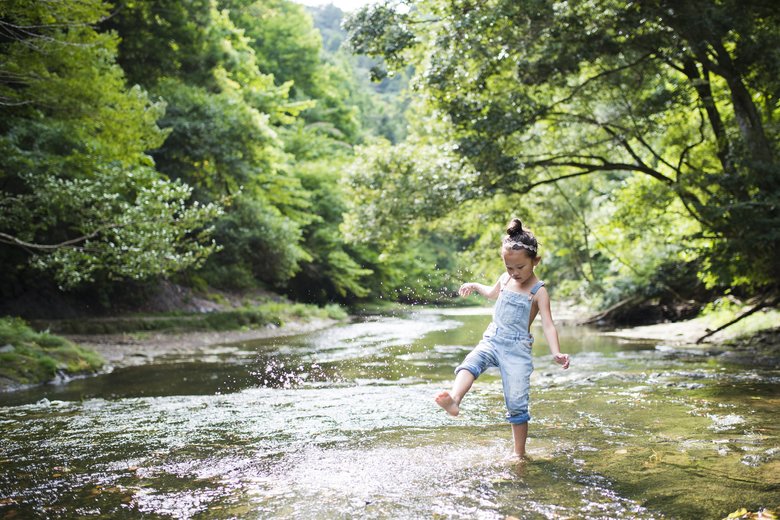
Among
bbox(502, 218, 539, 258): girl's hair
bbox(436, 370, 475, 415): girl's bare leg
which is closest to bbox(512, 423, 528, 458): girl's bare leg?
bbox(436, 370, 475, 415): girl's bare leg

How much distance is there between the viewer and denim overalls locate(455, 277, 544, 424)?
4.55 m

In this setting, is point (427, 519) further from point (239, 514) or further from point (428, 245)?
point (428, 245)

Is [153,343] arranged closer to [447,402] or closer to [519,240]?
[447,402]

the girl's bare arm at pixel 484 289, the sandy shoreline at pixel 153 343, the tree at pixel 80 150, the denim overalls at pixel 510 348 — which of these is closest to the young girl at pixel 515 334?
the denim overalls at pixel 510 348

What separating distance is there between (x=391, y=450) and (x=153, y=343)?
41.3ft

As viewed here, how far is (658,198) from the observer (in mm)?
14672

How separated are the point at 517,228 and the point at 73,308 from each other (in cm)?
1681

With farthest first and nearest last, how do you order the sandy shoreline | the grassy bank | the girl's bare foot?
the grassy bank → the sandy shoreline → the girl's bare foot

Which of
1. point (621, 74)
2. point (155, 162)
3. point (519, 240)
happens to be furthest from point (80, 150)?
point (519, 240)

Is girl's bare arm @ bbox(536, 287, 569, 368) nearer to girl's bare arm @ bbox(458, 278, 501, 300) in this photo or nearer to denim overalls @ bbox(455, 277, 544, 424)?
denim overalls @ bbox(455, 277, 544, 424)

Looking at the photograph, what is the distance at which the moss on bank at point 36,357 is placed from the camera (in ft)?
32.3

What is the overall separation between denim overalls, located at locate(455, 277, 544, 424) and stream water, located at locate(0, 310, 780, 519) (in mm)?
532

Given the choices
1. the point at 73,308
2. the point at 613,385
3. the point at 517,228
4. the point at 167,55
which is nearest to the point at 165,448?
Answer: the point at 517,228

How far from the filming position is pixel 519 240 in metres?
4.51
